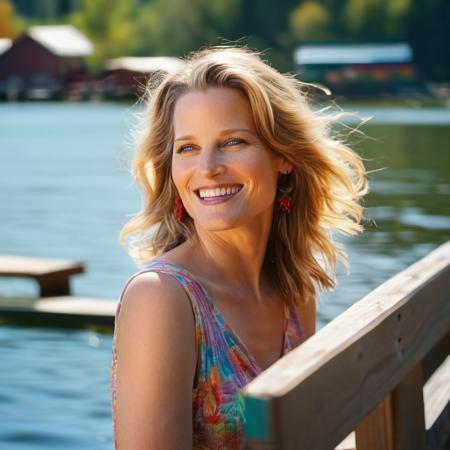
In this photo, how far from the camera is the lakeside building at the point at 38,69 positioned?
363 feet

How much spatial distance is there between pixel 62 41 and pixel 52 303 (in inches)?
4385

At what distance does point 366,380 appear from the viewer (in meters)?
1.96

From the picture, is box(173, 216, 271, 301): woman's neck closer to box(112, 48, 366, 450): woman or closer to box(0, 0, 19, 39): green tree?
box(112, 48, 366, 450): woman

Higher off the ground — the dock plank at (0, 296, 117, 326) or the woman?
the woman

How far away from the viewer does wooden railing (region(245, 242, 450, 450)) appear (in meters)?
1.53

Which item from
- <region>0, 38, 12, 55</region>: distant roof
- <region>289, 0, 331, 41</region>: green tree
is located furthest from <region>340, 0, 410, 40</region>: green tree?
<region>0, 38, 12, 55</region>: distant roof

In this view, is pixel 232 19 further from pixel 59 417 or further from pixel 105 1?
pixel 59 417

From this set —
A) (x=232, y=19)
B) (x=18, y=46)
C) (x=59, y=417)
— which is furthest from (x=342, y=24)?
(x=59, y=417)

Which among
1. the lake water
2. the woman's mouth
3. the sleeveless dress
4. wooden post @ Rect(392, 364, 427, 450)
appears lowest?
the lake water

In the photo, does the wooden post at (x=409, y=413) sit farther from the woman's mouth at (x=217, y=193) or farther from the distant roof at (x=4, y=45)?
the distant roof at (x=4, y=45)

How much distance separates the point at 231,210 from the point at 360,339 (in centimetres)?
61

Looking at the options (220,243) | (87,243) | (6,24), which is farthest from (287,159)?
(6,24)

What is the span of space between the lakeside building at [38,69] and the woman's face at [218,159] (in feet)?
353

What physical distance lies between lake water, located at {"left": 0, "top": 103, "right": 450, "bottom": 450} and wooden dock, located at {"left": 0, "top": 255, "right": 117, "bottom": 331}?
3.4 inches
